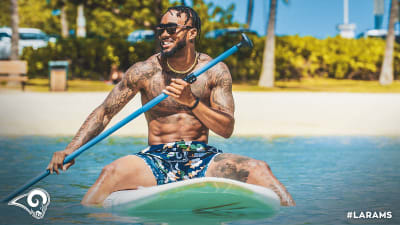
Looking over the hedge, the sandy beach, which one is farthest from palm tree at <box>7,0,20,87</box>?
the sandy beach

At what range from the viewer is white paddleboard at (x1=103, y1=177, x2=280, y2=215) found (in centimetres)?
520

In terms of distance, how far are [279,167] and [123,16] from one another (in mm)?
19589

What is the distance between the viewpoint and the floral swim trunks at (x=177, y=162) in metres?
5.38

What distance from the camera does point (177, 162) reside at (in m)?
5.39

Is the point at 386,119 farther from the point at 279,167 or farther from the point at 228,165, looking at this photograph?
the point at 228,165

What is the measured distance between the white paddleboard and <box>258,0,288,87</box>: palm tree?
1906 centimetres

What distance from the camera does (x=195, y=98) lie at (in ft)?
16.7

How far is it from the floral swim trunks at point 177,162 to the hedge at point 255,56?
18300 millimetres

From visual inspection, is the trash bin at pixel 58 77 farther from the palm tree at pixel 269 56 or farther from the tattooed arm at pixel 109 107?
the tattooed arm at pixel 109 107

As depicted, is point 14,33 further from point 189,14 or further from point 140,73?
point 189,14

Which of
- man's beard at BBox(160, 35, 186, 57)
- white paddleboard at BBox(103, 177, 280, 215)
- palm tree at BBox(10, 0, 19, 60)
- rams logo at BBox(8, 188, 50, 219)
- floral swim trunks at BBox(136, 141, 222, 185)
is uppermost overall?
palm tree at BBox(10, 0, 19, 60)

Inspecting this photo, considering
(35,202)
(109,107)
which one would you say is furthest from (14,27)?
(109,107)

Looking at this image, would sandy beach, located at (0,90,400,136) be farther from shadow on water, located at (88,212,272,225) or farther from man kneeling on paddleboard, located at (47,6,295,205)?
shadow on water, located at (88,212,272,225)

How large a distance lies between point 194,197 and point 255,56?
Answer: 21.2 m
